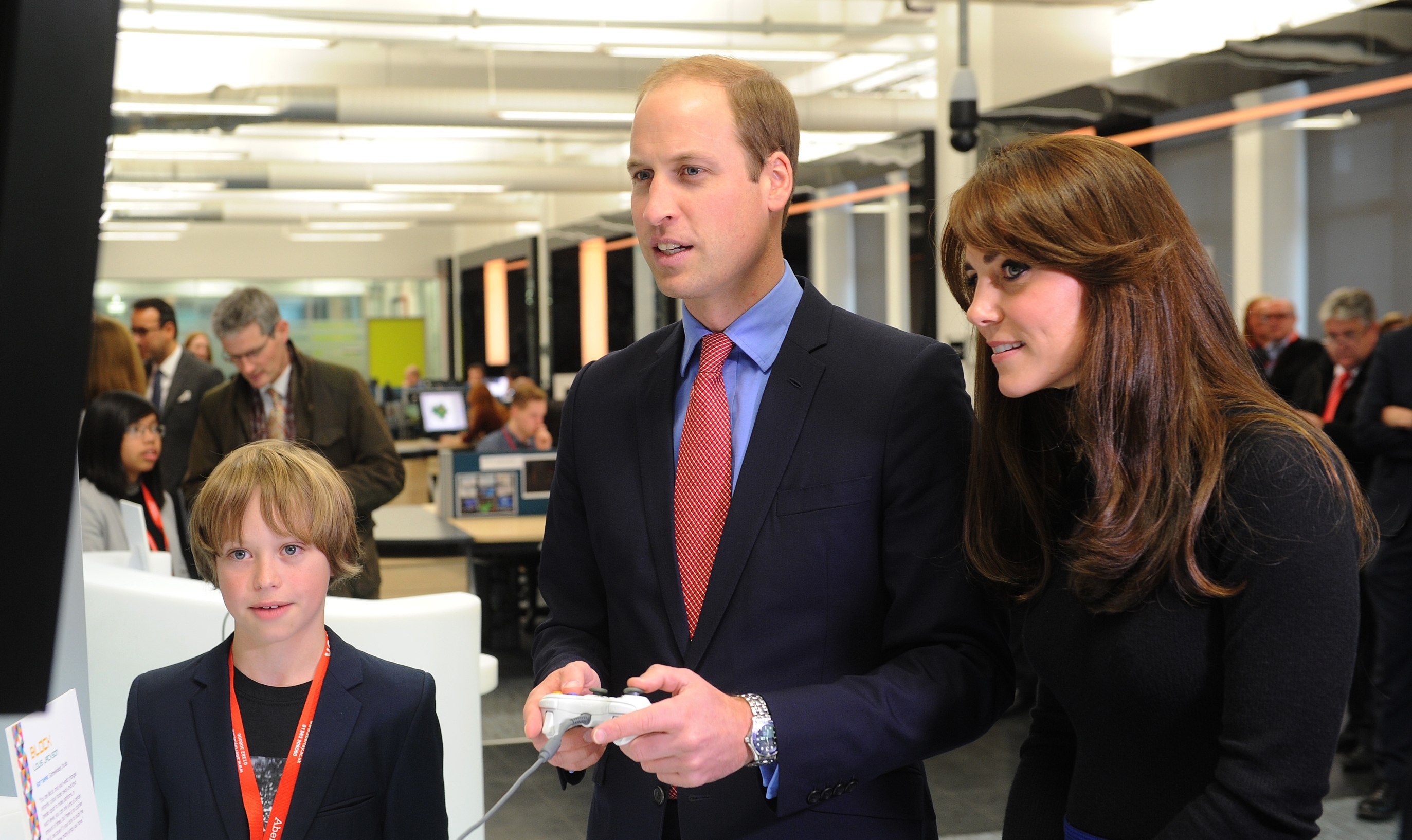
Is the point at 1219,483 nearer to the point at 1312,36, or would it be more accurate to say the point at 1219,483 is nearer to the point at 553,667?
the point at 553,667

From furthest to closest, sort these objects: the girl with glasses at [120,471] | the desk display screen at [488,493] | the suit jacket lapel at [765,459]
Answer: the desk display screen at [488,493], the girl with glasses at [120,471], the suit jacket lapel at [765,459]

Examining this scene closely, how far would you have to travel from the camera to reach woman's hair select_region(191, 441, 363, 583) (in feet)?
5.88

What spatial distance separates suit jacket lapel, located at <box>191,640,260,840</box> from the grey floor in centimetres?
248

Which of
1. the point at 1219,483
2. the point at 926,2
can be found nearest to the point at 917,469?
the point at 1219,483

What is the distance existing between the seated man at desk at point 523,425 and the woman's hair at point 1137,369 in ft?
19.9

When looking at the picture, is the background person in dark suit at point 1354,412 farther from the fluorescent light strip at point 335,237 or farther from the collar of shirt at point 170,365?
the fluorescent light strip at point 335,237

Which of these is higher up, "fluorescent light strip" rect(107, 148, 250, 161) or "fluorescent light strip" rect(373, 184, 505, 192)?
"fluorescent light strip" rect(107, 148, 250, 161)

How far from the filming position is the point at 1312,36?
5.12 metres

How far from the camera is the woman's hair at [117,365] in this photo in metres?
4.90

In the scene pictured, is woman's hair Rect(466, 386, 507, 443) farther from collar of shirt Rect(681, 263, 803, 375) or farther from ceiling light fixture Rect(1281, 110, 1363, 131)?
collar of shirt Rect(681, 263, 803, 375)

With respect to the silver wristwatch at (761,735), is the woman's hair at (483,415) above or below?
below

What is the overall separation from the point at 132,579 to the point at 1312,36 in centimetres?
489

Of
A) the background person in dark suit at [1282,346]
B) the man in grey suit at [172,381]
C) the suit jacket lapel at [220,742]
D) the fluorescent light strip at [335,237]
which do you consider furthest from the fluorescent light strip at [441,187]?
the suit jacket lapel at [220,742]

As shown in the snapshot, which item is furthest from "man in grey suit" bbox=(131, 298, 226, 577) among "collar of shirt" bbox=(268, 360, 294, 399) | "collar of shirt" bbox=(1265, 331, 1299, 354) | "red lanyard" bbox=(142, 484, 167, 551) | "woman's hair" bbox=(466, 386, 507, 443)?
"collar of shirt" bbox=(1265, 331, 1299, 354)
